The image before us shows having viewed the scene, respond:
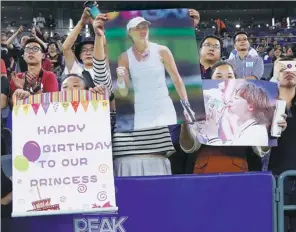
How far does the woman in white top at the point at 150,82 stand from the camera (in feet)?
10.7

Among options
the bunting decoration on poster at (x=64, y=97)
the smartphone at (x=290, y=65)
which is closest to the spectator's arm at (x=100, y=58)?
the bunting decoration on poster at (x=64, y=97)

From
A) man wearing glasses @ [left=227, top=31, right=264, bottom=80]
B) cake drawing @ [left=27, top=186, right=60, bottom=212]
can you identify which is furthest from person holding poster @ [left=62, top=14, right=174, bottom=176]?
man wearing glasses @ [left=227, top=31, right=264, bottom=80]

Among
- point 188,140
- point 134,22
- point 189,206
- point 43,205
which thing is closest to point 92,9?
point 134,22

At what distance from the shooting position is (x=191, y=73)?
327 centimetres

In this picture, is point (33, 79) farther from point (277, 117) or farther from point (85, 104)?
point (277, 117)

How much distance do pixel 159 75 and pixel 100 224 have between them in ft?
3.21

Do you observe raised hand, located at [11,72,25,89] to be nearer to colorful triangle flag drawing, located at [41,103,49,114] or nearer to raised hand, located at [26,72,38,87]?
raised hand, located at [26,72,38,87]

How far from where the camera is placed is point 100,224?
3.20 meters

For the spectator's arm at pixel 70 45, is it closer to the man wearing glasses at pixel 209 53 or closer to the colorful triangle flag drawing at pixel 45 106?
the colorful triangle flag drawing at pixel 45 106

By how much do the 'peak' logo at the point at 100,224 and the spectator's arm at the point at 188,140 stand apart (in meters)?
0.63

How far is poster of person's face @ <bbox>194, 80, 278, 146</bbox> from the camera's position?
11.1 ft

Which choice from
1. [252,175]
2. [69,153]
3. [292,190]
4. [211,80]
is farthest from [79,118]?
[292,190]

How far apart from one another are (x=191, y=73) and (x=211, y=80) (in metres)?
0.19

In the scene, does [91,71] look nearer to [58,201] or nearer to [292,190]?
[58,201]
